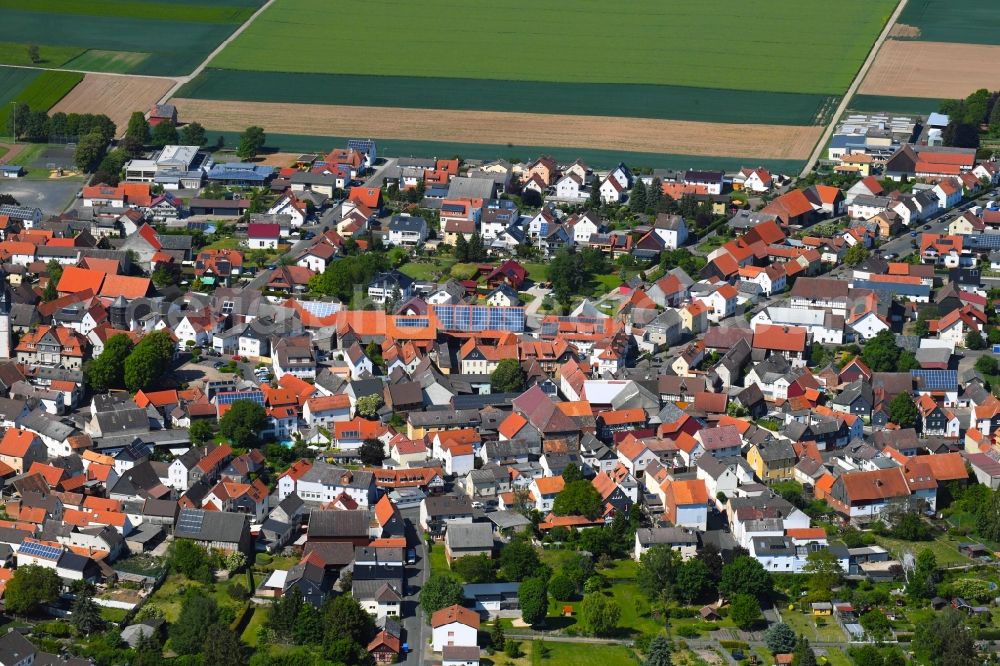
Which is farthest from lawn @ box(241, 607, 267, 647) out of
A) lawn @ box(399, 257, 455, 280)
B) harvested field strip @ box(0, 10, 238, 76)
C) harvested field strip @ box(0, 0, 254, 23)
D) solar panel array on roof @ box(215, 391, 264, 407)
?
harvested field strip @ box(0, 0, 254, 23)

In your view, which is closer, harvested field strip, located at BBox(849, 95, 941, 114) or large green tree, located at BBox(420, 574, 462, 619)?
large green tree, located at BBox(420, 574, 462, 619)

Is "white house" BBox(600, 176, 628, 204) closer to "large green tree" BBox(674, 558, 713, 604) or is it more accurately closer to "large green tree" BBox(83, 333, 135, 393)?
"large green tree" BBox(83, 333, 135, 393)

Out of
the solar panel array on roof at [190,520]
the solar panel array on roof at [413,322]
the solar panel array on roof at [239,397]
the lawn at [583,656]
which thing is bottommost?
the lawn at [583,656]

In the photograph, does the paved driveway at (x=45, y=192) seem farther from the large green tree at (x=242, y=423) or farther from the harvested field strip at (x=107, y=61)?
the large green tree at (x=242, y=423)

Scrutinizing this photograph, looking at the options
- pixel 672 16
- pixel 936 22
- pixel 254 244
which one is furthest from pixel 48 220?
pixel 936 22

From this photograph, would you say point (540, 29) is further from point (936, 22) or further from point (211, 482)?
point (211, 482)

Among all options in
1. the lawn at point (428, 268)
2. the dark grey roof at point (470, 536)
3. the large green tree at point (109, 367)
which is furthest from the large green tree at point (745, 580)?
the lawn at point (428, 268)
